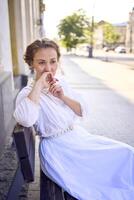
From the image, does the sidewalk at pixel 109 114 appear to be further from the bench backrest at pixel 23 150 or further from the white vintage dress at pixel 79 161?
the bench backrest at pixel 23 150

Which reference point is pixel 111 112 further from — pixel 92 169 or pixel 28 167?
pixel 28 167

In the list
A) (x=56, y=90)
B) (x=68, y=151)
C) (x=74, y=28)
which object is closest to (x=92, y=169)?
(x=68, y=151)

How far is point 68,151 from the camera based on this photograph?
2480 millimetres

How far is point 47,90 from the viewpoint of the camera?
8.19 feet

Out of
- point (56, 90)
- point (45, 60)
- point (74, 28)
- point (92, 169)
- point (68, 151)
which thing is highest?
point (74, 28)

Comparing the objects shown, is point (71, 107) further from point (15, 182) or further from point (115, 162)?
point (15, 182)

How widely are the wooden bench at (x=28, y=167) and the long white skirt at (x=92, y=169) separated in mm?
84

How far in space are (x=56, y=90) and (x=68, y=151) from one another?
436 mm

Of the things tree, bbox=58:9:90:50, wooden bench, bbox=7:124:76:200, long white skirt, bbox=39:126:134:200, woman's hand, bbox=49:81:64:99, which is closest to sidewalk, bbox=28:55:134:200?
wooden bench, bbox=7:124:76:200

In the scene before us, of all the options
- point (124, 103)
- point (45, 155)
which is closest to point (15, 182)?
point (45, 155)

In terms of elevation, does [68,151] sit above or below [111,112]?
above

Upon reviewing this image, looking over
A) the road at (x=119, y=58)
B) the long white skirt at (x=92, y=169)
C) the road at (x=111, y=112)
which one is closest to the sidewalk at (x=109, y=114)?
the road at (x=111, y=112)

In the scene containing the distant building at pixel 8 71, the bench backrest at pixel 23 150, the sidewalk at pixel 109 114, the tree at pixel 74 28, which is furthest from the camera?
the tree at pixel 74 28

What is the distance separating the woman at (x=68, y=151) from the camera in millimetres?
2438
